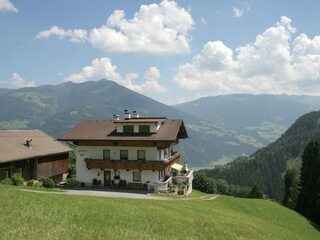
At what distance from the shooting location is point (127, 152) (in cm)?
5288

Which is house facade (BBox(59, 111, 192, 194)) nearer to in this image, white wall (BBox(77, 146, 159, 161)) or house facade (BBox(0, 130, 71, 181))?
white wall (BBox(77, 146, 159, 161))

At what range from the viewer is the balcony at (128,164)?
5050 centimetres

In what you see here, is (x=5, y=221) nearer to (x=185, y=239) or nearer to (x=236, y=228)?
(x=185, y=239)

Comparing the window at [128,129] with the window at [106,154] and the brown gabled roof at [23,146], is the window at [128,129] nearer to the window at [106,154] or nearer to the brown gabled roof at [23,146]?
the window at [106,154]

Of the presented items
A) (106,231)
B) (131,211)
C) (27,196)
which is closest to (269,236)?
(131,211)

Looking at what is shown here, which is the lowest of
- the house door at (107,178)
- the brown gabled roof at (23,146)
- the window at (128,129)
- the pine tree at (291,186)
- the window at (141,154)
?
the pine tree at (291,186)

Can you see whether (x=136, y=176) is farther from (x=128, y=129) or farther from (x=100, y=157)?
(x=128, y=129)

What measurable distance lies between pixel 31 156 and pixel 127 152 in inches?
494

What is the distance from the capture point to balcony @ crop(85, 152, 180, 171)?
5050 centimetres

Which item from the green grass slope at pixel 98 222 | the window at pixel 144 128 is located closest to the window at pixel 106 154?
the window at pixel 144 128

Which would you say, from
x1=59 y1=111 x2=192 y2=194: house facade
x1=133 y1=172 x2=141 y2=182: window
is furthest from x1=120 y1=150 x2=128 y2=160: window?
x1=133 y1=172 x2=141 y2=182: window

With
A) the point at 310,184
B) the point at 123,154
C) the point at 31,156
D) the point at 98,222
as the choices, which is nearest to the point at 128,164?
the point at 123,154

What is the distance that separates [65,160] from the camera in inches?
2562

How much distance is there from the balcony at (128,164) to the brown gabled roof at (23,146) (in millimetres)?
8059
